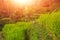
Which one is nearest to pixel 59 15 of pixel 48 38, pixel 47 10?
pixel 48 38

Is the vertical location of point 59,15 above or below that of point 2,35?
above

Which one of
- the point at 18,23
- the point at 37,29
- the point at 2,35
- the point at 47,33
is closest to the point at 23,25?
the point at 18,23

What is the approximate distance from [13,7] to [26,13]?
0.17 meters

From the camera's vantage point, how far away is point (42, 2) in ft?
8.50

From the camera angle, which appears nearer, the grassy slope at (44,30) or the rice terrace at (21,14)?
the grassy slope at (44,30)

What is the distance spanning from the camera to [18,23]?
2.48 m

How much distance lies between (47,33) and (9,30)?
27.4 inches

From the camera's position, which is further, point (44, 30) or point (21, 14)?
point (21, 14)

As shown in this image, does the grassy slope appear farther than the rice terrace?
No

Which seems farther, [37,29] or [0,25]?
[0,25]

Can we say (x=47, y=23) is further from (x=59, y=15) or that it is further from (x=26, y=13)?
(x=26, y=13)

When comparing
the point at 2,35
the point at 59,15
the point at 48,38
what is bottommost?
the point at 2,35

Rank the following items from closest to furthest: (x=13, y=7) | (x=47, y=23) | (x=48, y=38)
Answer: (x=48, y=38) < (x=47, y=23) < (x=13, y=7)

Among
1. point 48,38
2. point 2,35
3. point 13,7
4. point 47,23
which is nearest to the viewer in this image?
point 48,38
